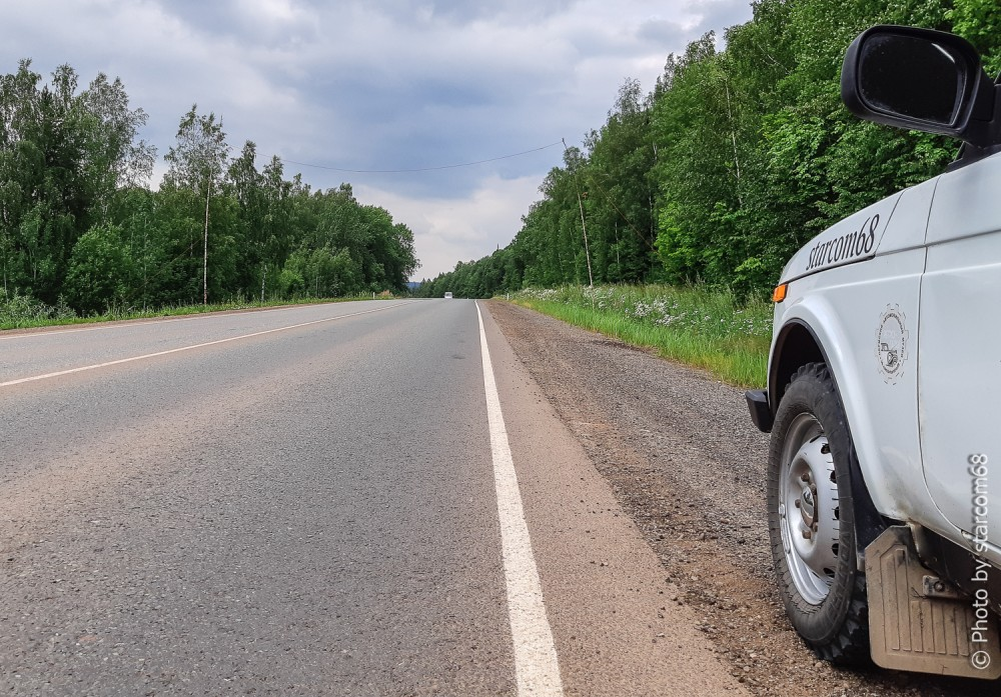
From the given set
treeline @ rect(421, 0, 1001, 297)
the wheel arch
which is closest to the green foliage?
treeline @ rect(421, 0, 1001, 297)

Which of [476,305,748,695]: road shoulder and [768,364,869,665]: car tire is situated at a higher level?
[768,364,869,665]: car tire

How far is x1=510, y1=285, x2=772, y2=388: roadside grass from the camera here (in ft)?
33.6

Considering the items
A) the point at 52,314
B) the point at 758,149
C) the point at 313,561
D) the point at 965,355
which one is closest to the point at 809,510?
the point at 965,355

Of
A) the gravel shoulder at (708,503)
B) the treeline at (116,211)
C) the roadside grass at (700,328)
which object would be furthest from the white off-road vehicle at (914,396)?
the treeline at (116,211)

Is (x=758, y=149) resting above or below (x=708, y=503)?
above

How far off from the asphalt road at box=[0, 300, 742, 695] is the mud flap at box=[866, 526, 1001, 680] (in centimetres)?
58

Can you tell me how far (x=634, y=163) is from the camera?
171 ft

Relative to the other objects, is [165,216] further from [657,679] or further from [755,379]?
[657,679]

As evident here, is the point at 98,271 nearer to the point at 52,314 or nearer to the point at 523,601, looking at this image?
the point at 52,314

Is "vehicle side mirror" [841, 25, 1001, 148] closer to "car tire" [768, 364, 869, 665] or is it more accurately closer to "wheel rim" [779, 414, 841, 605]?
"car tire" [768, 364, 869, 665]

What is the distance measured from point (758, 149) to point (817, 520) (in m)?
24.6

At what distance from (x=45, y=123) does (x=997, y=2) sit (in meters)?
43.7

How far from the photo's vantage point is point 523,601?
114 inches

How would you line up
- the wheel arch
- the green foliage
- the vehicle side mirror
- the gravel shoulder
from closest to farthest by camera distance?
the vehicle side mirror, the wheel arch, the gravel shoulder, the green foliage
